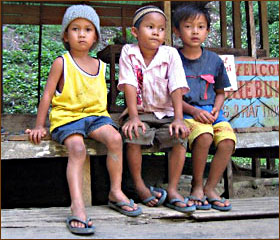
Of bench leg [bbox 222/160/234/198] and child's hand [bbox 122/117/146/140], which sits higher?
child's hand [bbox 122/117/146/140]

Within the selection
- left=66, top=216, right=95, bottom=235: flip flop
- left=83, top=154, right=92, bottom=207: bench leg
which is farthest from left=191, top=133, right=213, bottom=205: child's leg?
left=66, top=216, right=95, bottom=235: flip flop

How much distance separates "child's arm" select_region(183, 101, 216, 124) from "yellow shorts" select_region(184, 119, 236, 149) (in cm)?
3

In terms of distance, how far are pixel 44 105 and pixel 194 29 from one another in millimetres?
1386

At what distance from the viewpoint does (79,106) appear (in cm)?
303

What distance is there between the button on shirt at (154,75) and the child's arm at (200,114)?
13 cm

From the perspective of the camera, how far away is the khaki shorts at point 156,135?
3.03 m

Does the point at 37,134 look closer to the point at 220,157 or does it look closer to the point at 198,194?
the point at 198,194

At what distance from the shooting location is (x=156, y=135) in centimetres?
316

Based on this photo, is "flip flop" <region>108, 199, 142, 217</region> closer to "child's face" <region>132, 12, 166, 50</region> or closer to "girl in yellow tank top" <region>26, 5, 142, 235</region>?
"girl in yellow tank top" <region>26, 5, 142, 235</region>

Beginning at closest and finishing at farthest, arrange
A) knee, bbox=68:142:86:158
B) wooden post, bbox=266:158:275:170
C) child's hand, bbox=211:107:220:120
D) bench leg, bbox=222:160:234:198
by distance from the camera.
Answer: knee, bbox=68:142:86:158, child's hand, bbox=211:107:220:120, bench leg, bbox=222:160:234:198, wooden post, bbox=266:158:275:170

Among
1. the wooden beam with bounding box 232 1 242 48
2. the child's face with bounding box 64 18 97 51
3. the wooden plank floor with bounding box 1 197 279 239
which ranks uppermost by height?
the wooden beam with bounding box 232 1 242 48

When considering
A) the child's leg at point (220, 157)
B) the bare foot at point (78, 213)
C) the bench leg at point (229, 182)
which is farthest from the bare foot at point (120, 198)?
the bench leg at point (229, 182)

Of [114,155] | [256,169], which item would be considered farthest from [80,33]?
[256,169]

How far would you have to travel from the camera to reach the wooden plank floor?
234 cm
